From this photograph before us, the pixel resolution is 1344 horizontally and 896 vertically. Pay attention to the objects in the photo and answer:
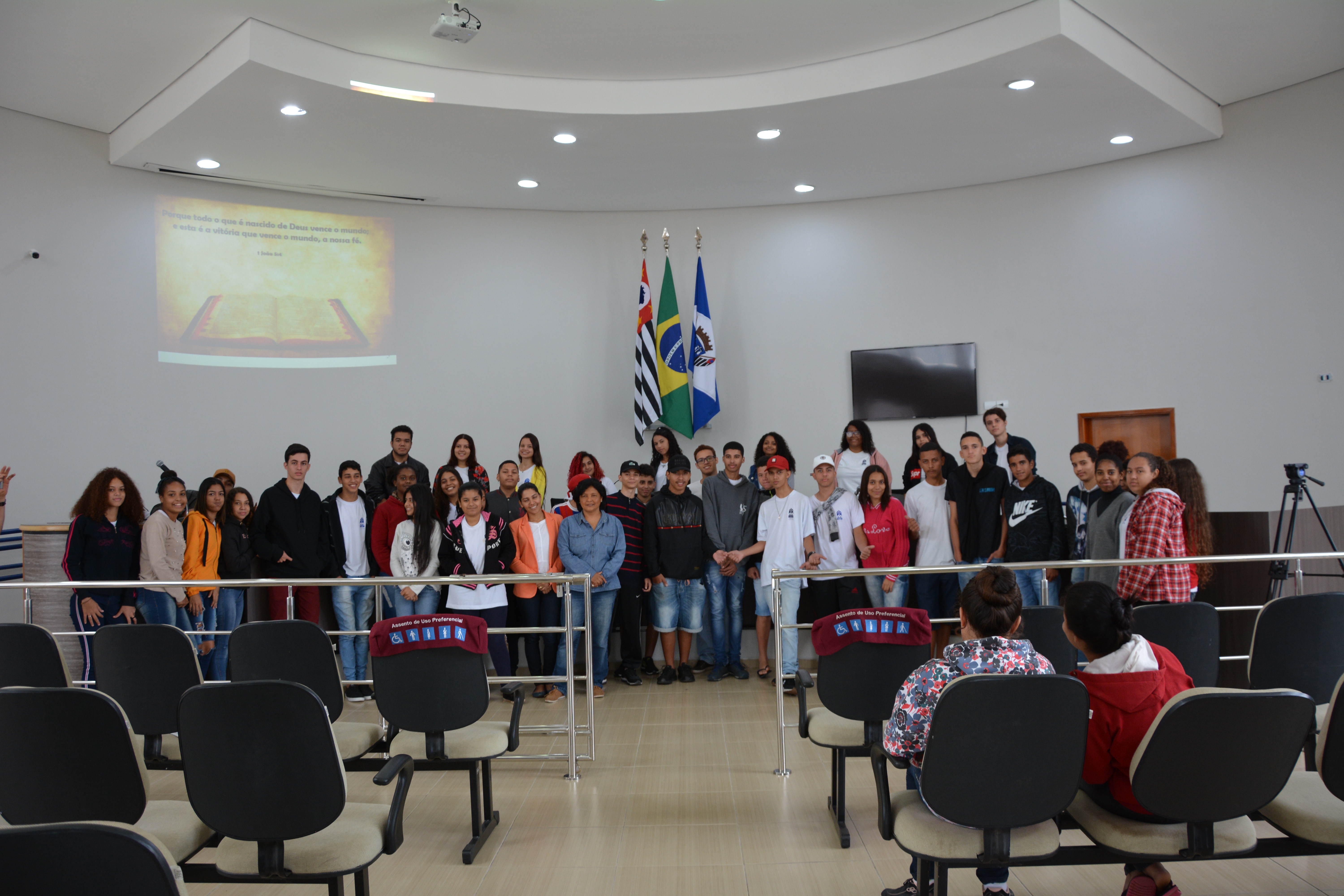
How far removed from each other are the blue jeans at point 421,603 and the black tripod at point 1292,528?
4.88 meters

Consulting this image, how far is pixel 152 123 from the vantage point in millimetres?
7051

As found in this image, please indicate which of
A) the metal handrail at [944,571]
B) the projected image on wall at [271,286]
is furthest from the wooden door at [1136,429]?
the projected image on wall at [271,286]

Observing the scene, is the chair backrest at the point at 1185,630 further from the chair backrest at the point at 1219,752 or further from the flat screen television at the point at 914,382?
the flat screen television at the point at 914,382

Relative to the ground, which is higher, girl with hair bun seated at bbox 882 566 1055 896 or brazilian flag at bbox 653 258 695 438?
brazilian flag at bbox 653 258 695 438

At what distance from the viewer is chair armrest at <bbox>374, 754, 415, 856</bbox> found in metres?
2.63

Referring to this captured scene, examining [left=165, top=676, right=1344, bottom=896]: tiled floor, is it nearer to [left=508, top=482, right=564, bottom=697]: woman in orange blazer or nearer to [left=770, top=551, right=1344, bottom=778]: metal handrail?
[left=770, top=551, right=1344, bottom=778]: metal handrail

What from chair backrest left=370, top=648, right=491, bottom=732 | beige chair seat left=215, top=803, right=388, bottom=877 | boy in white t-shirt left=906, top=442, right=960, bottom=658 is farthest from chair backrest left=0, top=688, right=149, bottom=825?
boy in white t-shirt left=906, top=442, right=960, bottom=658

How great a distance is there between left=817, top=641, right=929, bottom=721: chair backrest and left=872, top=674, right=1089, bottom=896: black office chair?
3.47 ft

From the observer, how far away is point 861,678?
11.7 ft

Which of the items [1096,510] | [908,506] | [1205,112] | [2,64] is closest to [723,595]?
[908,506]

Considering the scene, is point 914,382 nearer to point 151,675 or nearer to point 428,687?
point 428,687

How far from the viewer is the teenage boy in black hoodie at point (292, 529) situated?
627 cm

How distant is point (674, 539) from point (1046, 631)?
10.7ft

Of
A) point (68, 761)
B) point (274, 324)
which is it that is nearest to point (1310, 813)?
point (68, 761)
